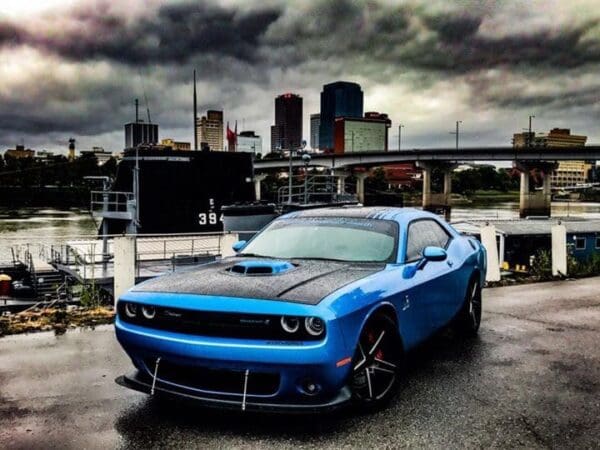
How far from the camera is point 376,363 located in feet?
12.8

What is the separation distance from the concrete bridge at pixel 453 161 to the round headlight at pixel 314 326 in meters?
66.9

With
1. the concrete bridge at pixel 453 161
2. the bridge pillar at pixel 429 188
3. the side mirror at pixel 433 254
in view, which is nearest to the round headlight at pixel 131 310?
the side mirror at pixel 433 254

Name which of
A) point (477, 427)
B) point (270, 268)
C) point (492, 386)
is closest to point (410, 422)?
point (477, 427)

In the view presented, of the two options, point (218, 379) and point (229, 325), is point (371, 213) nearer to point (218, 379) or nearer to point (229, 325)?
point (229, 325)

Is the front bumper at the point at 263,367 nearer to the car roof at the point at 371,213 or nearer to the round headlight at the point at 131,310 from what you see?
the round headlight at the point at 131,310

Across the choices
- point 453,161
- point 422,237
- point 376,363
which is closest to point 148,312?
point 376,363

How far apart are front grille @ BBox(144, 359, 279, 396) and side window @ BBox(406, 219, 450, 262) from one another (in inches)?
68.6

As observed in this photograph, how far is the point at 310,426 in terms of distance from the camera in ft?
11.8

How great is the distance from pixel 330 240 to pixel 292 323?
1562 mm

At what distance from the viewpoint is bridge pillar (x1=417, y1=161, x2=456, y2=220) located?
83812mm

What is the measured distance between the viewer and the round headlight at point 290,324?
337 cm

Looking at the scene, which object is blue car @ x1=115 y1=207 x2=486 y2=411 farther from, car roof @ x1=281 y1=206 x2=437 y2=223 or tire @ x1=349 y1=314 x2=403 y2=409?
car roof @ x1=281 y1=206 x2=437 y2=223

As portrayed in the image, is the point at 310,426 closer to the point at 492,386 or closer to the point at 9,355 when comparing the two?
the point at 492,386

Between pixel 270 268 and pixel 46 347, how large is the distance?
9.77 feet
